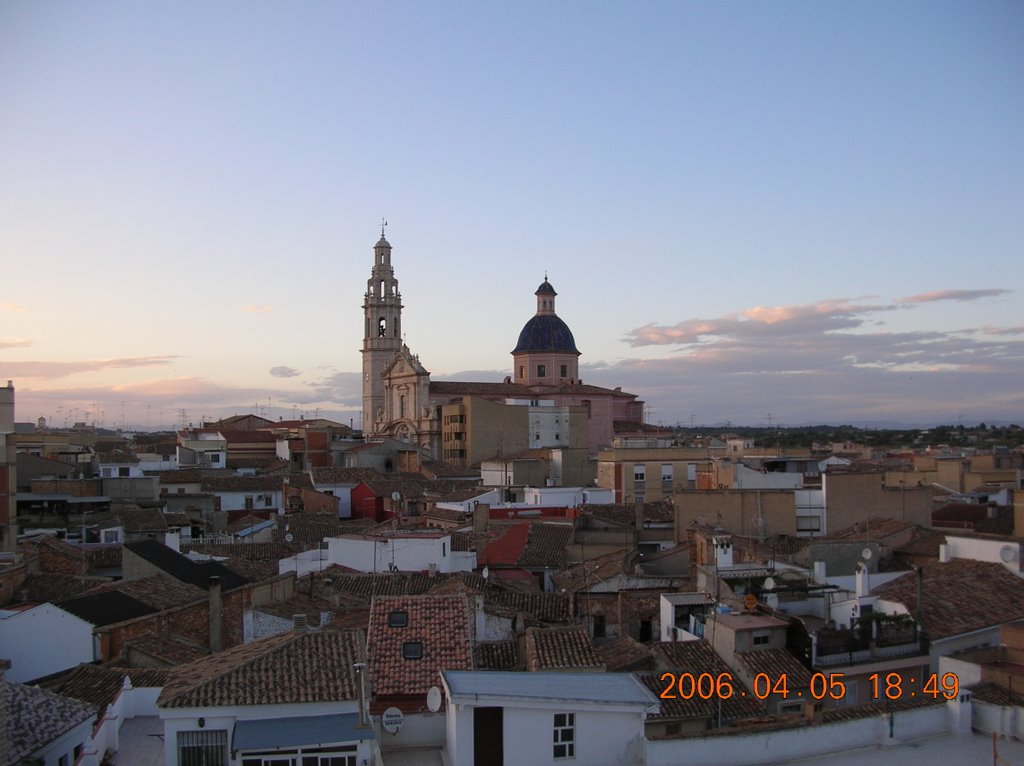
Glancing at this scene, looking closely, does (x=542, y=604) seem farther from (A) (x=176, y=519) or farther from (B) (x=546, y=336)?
(B) (x=546, y=336)

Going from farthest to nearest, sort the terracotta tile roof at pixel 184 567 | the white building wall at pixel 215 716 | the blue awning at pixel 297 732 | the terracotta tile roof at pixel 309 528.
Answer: the terracotta tile roof at pixel 309 528, the terracotta tile roof at pixel 184 567, the white building wall at pixel 215 716, the blue awning at pixel 297 732

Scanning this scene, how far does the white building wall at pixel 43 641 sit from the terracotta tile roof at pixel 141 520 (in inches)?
507

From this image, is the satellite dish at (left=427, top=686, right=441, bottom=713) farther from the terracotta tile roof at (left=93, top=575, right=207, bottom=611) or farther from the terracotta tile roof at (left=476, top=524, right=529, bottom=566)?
the terracotta tile roof at (left=476, top=524, right=529, bottom=566)

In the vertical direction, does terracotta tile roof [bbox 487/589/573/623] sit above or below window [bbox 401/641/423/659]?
below

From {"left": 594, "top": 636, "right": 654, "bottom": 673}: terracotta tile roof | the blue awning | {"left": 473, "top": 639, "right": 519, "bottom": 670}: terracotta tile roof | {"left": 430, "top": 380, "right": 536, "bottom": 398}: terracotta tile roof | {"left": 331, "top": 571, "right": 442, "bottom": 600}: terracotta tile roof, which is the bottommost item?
{"left": 331, "top": 571, "right": 442, "bottom": 600}: terracotta tile roof

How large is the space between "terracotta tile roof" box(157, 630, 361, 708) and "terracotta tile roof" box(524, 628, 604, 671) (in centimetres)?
266

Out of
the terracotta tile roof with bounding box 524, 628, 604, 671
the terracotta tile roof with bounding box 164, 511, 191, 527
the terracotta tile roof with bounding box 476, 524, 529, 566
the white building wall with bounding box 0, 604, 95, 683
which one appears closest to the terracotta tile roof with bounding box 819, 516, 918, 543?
the terracotta tile roof with bounding box 476, 524, 529, 566

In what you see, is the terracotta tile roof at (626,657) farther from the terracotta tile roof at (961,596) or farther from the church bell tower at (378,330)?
the church bell tower at (378,330)

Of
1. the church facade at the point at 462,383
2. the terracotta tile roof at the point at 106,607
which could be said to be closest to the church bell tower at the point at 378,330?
the church facade at the point at 462,383

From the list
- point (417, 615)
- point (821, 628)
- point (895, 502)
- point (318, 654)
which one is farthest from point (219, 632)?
point (895, 502)

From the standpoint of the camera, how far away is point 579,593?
776 inches

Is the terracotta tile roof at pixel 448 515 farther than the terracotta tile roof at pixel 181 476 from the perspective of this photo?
No

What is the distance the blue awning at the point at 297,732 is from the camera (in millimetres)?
10047

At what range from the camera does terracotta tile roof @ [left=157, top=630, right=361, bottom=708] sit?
34.6 feet
